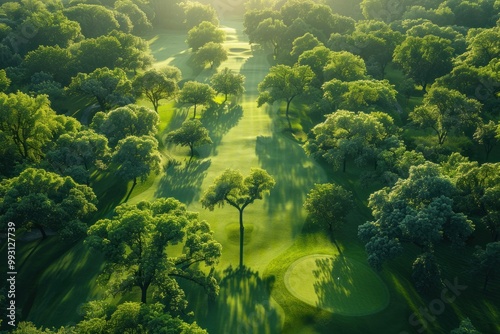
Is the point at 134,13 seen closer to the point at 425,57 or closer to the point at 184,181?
the point at 425,57

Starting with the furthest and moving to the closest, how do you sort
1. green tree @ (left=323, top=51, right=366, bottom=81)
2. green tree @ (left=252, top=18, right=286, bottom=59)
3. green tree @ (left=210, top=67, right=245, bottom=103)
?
green tree @ (left=252, top=18, right=286, bottom=59) → green tree @ (left=210, top=67, right=245, bottom=103) → green tree @ (left=323, top=51, right=366, bottom=81)

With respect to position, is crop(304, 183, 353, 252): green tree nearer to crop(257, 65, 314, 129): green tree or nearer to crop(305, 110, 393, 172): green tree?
crop(305, 110, 393, 172): green tree

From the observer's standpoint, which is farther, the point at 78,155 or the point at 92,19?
the point at 92,19

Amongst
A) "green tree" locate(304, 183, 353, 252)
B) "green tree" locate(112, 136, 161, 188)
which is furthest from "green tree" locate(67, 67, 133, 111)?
"green tree" locate(304, 183, 353, 252)

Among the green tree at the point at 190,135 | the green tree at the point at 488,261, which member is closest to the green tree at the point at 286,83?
the green tree at the point at 190,135

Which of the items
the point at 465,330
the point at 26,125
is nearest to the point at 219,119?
the point at 26,125

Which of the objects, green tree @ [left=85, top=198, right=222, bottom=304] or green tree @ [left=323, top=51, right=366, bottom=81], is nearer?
green tree @ [left=85, top=198, right=222, bottom=304]

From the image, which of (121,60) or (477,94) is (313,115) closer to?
(477,94)

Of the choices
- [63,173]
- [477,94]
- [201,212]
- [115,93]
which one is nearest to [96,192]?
[63,173]
